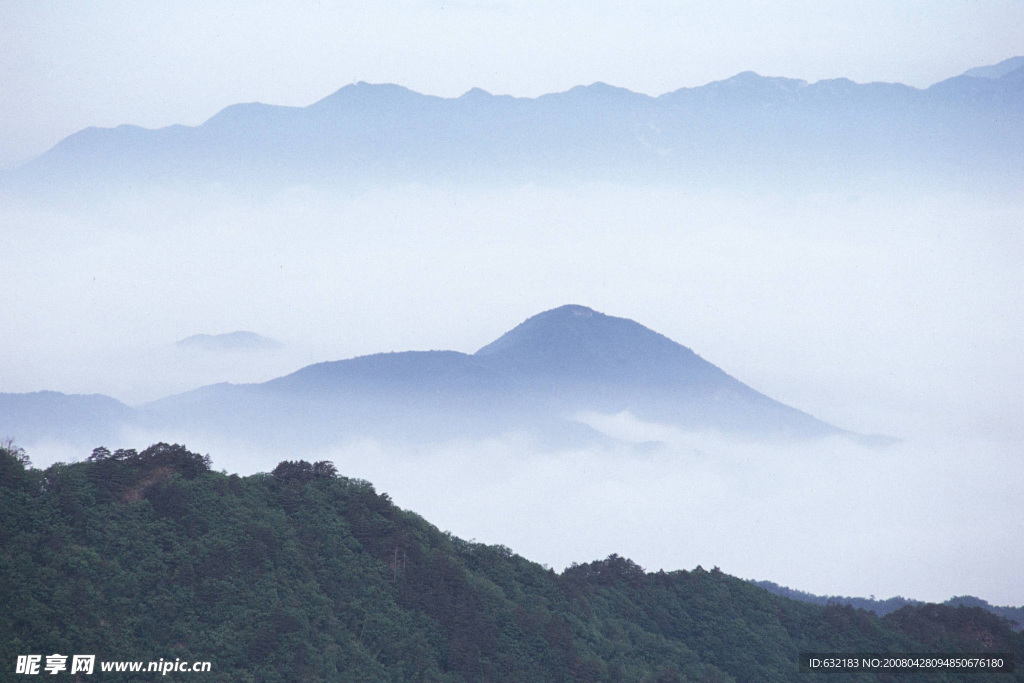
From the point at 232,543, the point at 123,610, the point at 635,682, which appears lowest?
the point at 635,682

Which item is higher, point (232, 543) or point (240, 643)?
point (232, 543)

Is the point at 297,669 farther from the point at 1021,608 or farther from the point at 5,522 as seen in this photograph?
the point at 1021,608

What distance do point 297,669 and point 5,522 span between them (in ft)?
52.5

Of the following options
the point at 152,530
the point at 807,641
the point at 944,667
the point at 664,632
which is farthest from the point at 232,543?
the point at 944,667

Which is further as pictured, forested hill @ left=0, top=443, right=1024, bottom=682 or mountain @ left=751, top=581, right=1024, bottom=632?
mountain @ left=751, top=581, right=1024, bottom=632

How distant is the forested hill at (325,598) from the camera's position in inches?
2094

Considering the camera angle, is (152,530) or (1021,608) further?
(1021,608)

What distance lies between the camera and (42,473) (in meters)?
57.8

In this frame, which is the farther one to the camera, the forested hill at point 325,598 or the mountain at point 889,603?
the mountain at point 889,603

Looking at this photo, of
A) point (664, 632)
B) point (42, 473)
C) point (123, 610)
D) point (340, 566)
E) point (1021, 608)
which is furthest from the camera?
point (1021, 608)

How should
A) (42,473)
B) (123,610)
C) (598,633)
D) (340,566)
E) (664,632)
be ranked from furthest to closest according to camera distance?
1. (664,632)
2. (598,633)
3. (340,566)
4. (42,473)
5. (123,610)

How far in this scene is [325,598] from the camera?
6069 centimetres

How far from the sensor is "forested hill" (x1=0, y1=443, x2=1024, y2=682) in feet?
174

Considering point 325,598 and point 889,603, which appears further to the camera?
point 889,603
